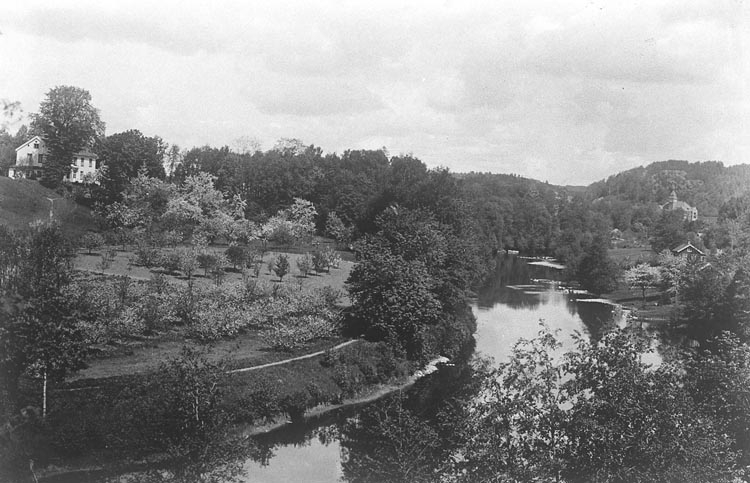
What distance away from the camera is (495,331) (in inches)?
1642

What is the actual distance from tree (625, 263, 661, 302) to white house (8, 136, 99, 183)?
49.0 metres

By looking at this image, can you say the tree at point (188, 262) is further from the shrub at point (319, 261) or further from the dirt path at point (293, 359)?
the dirt path at point (293, 359)

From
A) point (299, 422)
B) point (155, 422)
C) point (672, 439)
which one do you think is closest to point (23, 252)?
point (155, 422)

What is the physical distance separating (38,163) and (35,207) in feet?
35.4

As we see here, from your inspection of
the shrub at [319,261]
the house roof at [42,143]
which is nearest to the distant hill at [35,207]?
the house roof at [42,143]

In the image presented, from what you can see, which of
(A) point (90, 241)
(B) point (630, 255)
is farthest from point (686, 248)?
(A) point (90, 241)

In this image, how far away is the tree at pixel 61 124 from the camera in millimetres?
49719

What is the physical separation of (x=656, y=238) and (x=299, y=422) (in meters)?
73.2

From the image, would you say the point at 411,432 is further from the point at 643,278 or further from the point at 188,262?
the point at 643,278

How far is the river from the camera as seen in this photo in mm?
20156

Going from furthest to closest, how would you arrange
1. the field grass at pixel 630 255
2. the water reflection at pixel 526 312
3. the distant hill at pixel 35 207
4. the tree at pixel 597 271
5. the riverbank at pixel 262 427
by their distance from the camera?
the field grass at pixel 630 255 < the tree at pixel 597 271 < the distant hill at pixel 35 207 < the water reflection at pixel 526 312 < the riverbank at pixel 262 427

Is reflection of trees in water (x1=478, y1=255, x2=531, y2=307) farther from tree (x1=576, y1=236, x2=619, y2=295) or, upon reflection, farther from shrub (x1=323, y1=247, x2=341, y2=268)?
shrub (x1=323, y1=247, x2=341, y2=268)

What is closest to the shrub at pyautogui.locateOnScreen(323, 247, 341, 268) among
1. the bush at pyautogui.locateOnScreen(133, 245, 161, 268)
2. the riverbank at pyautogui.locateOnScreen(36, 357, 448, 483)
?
the bush at pyautogui.locateOnScreen(133, 245, 161, 268)

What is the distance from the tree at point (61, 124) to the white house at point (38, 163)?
1052mm
